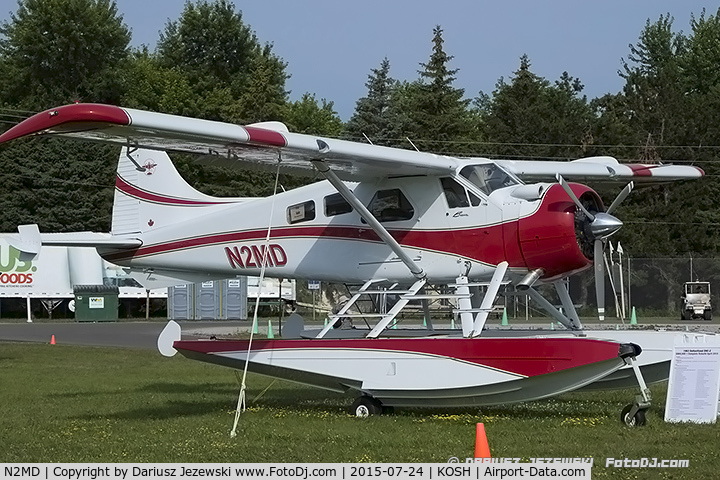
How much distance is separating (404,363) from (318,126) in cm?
6375

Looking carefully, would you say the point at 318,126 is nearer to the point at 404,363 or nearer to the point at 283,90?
the point at 283,90

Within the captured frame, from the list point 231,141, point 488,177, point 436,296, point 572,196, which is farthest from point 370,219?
point 572,196

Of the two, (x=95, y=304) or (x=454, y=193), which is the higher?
(x=454, y=193)

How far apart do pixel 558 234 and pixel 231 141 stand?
398 centimetres

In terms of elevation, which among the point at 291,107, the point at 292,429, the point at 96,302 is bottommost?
the point at 292,429

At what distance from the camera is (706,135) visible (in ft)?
180

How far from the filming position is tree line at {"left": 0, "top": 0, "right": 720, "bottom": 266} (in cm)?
5394

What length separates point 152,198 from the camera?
16.2 m

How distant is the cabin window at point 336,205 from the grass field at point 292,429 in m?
2.60

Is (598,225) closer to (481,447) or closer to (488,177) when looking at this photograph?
(488,177)

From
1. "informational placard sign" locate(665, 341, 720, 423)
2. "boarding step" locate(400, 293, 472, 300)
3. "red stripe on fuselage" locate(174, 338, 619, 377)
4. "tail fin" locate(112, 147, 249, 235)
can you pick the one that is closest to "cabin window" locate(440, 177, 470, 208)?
"boarding step" locate(400, 293, 472, 300)

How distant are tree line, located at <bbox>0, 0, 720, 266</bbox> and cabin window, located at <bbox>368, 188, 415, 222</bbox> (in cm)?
3582

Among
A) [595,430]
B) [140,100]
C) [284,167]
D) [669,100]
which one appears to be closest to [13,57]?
[140,100]

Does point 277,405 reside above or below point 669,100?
below
